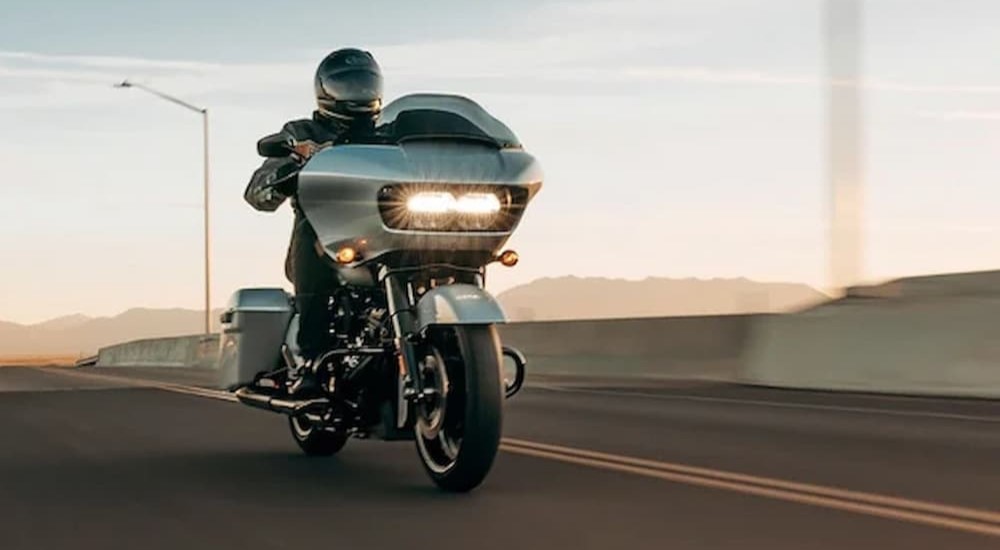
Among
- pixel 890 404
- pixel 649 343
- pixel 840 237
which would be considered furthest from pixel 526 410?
pixel 649 343

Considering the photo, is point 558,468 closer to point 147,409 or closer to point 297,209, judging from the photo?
point 297,209

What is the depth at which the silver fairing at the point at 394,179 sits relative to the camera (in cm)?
810

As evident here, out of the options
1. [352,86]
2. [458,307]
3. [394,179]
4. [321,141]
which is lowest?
[458,307]

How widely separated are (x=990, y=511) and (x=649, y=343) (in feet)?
54.4

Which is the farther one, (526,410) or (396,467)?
(526,410)

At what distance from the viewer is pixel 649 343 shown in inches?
946

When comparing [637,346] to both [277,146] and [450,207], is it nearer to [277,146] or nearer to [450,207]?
[277,146]

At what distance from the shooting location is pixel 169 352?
46.2m

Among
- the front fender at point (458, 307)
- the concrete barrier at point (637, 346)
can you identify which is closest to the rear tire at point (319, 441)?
the front fender at point (458, 307)

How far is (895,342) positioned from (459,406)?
1073 cm

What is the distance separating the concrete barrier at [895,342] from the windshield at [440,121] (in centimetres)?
931

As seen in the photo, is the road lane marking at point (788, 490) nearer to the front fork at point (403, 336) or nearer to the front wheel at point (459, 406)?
the front wheel at point (459, 406)

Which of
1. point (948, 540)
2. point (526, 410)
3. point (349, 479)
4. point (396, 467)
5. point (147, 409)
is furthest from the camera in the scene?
point (147, 409)

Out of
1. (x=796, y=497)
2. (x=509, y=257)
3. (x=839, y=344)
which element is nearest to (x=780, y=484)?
(x=796, y=497)
